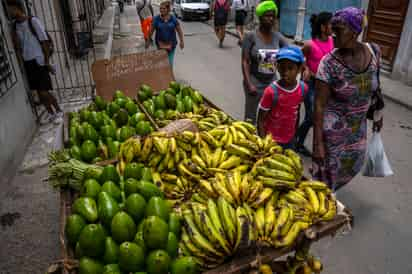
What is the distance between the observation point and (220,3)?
491 inches

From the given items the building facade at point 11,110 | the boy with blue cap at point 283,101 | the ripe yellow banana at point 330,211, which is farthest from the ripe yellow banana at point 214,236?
the building facade at point 11,110

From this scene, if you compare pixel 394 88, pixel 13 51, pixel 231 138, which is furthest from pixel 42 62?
pixel 394 88

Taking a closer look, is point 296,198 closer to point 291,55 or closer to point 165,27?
point 291,55

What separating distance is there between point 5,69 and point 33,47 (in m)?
0.84

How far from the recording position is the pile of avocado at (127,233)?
4.93 ft

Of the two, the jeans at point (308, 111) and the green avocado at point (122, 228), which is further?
the jeans at point (308, 111)

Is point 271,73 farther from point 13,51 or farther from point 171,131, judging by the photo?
point 13,51

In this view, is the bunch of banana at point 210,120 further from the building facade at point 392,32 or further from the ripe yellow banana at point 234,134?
the building facade at point 392,32

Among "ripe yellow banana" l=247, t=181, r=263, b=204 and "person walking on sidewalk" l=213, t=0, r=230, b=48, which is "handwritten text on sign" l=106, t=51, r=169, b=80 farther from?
"person walking on sidewalk" l=213, t=0, r=230, b=48

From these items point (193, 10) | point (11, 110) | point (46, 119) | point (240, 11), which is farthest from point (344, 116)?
point (193, 10)

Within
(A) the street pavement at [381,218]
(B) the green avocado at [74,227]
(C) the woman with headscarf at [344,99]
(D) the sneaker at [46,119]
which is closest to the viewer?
(B) the green avocado at [74,227]

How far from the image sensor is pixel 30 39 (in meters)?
5.15

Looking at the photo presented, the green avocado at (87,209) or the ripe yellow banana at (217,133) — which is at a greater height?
the ripe yellow banana at (217,133)

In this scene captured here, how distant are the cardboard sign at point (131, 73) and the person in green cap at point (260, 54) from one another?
59.3 inches
